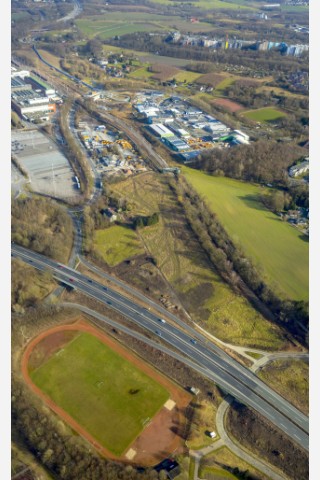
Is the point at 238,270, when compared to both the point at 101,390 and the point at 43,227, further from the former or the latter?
the point at 43,227

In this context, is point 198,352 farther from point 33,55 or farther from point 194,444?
point 33,55

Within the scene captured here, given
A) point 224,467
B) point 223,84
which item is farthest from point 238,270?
point 223,84

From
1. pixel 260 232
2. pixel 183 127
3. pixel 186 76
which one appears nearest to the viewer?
pixel 260 232

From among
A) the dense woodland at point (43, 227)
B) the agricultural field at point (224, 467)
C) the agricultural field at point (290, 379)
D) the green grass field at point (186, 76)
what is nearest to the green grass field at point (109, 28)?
the green grass field at point (186, 76)

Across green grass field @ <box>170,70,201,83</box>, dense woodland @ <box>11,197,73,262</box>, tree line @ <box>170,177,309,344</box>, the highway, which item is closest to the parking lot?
dense woodland @ <box>11,197,73,262</box>

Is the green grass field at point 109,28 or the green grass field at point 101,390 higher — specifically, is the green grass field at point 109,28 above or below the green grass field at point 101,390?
above

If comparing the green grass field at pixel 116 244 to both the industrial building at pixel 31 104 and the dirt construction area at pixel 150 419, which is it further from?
the industrial building at pixel 31 104
